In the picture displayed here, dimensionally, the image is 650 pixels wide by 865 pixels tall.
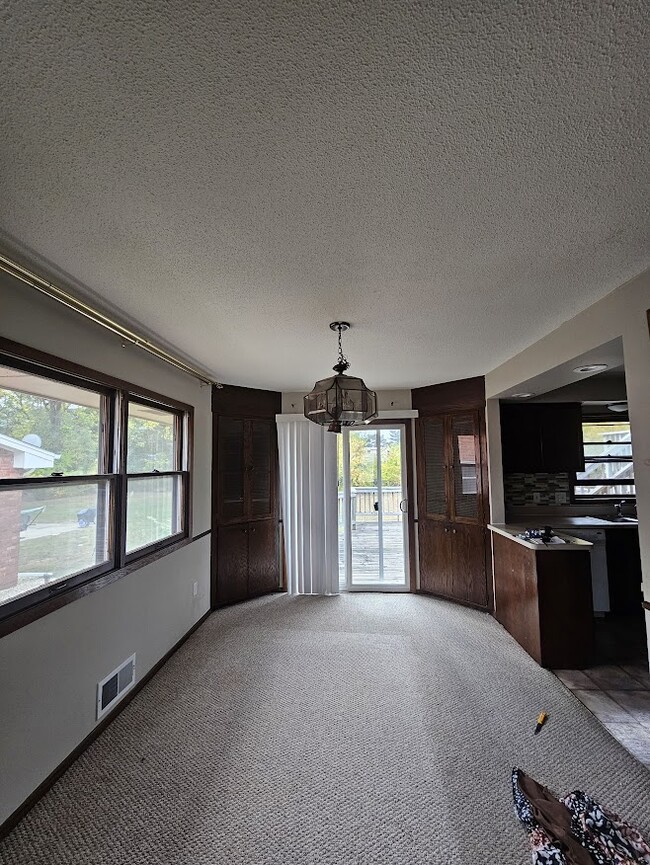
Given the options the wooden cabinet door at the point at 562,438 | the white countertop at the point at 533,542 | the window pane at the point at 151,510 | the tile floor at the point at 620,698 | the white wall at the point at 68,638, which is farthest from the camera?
the wooden cabinet door at the point at 562,438

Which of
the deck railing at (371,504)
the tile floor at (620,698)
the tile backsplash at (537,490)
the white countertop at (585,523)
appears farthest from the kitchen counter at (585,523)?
the deck railing at (371,504)

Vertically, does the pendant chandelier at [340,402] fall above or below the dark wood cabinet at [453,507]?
above

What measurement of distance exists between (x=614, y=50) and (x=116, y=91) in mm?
1122

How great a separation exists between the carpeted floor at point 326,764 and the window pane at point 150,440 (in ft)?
4.97

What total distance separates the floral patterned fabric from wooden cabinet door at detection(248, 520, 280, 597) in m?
3.23

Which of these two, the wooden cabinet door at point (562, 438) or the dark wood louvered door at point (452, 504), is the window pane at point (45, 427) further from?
the wooden cabinet door at point (562, 438)

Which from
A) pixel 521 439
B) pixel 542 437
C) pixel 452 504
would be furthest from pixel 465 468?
pixel 542 437

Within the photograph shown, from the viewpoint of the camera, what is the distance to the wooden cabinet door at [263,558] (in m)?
4.44

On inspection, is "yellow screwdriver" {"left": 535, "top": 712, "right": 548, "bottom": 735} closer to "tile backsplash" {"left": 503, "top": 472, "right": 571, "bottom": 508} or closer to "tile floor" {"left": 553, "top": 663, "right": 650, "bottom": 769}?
"tile floor" {"left": 553, "top": 663, "right": 650, "bottom": 769}

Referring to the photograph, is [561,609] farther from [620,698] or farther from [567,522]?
[567,522]

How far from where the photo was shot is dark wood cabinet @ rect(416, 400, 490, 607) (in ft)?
13.3

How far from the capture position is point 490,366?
12.1ft

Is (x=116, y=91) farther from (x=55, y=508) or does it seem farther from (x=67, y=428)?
(x=55, y=508)

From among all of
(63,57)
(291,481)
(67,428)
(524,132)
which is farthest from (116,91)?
(291,481)
